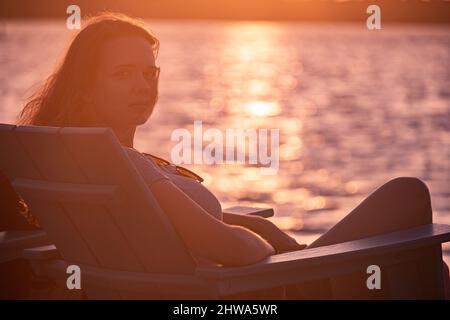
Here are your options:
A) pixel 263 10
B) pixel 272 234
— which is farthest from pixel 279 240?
pixel 263 10

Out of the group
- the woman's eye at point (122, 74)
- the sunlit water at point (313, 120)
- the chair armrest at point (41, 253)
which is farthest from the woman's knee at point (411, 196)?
the sunlit water at point (313, 120)

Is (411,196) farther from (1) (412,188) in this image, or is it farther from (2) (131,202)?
(2) (131,202)

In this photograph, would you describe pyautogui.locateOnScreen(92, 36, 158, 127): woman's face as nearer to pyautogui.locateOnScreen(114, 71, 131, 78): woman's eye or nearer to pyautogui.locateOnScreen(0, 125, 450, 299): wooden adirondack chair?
pyautogui.locateOnScreen(114, 71, 131, 78): woman's eye

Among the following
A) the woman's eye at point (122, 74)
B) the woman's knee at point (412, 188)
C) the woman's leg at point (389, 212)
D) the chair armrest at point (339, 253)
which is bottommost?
the chair armrest at point (339, 253)

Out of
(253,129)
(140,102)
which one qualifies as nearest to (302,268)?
(140,102)

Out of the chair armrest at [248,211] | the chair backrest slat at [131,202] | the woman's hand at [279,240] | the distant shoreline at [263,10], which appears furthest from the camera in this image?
the distant shoreline at [263,10]

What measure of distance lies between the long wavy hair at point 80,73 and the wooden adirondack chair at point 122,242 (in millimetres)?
269

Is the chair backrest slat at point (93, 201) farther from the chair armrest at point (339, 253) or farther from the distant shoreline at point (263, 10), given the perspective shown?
the distant shoreline at point (263, 10)

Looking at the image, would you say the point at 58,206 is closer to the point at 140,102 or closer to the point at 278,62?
the point at 140,102

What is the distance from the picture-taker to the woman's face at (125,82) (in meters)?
3.31

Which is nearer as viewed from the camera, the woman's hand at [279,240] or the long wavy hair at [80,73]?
the long wavy hair at [80,73]

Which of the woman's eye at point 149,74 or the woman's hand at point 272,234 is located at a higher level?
the woman's eye at point 149,74

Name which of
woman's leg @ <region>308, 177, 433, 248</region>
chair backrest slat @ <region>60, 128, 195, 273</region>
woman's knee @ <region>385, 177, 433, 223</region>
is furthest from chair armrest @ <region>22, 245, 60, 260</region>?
woman's knee @ <region>385, 177, 433, 223</region>

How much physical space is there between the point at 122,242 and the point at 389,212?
2.96 feet
